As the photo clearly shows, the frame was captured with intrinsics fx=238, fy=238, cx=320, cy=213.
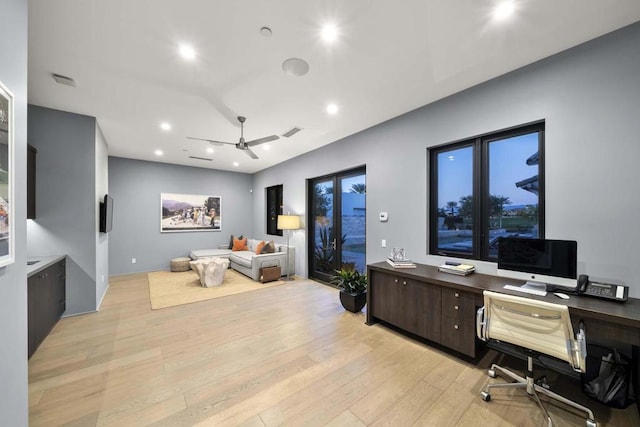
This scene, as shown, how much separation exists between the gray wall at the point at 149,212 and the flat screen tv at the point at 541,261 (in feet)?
23.8

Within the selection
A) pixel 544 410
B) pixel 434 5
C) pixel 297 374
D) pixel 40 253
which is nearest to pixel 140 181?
pixel 40 253

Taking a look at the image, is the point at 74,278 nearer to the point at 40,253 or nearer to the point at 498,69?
the point at 40,253

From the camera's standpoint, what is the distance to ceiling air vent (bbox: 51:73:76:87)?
262 centimetres

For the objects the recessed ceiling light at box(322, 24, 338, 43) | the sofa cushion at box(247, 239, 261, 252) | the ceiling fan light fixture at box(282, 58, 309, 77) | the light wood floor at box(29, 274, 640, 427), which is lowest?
the light wood floor at box(29, 274, 640, 427)

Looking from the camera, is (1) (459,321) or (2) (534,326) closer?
(2) (534,326)

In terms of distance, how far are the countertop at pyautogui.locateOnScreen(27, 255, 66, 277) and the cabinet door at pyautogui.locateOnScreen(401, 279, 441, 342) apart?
3975 millimetres

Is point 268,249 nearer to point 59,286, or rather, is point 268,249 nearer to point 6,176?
point 59,286

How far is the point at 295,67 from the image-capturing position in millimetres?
2439

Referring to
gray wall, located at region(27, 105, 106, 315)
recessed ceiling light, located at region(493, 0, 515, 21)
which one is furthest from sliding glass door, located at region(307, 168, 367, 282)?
gray wall, located at region(27, 105, 106, 315)

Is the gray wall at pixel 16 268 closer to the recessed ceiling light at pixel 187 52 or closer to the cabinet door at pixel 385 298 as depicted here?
the recessed ceiling light at pixel 187 52

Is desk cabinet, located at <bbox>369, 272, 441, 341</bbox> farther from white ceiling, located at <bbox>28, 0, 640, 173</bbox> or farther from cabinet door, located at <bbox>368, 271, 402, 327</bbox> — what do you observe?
white ceiling, located at <bbox>28, 0, 640, 173</bbox>

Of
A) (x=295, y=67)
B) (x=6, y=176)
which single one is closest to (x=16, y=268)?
(x=6, y=176)

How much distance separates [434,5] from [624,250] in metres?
2.49

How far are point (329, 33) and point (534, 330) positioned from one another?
9.33 ft
